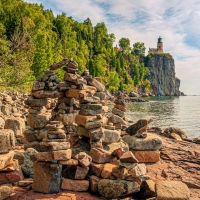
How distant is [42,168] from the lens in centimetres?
564

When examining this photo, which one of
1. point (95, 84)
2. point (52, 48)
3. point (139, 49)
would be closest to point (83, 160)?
point (95, 84)

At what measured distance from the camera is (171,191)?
5492 millimetres

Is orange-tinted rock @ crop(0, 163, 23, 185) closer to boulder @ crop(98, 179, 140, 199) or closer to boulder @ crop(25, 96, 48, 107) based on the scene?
boulder @ crop(98, 179, 140, 199)

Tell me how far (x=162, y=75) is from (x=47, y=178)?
164 meters

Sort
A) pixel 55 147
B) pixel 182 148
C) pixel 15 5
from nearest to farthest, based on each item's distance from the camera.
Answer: pixel 55 147 → pixel 182 148 → pixel 15 5

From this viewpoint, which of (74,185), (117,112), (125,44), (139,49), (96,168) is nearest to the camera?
(74,185)

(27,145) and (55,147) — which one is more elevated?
(55,147)

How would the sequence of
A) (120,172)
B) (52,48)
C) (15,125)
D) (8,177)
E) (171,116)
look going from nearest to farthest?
(8,177)
(120,172)
(15,125)
(171,116)
(52,48)

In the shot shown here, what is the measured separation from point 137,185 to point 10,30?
46.2 m

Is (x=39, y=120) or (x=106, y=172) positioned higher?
(x=39, y=120)

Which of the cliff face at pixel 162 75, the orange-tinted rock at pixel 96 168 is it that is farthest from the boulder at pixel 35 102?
the cliff face at pixel 162 75

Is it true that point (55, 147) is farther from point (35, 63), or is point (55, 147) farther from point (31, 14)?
point (31, 14)

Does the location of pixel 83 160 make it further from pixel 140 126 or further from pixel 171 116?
pixel 171 116

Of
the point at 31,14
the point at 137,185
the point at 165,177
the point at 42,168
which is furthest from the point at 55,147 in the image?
the point at 31,14
